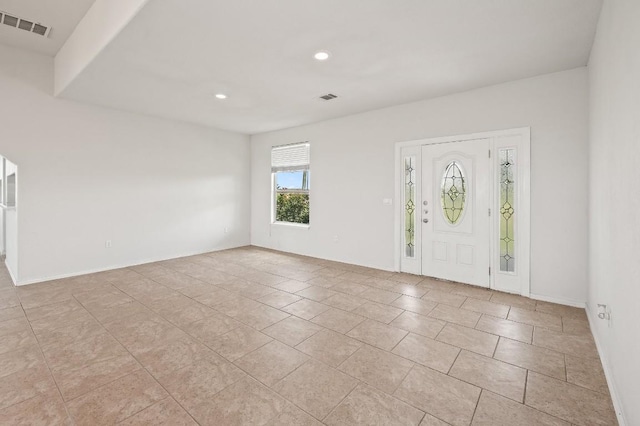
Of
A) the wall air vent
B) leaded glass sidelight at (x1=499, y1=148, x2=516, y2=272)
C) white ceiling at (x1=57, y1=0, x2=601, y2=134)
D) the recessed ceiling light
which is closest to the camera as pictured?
white ceiling at (x1=57, y1=0, x2=601, y2=134)

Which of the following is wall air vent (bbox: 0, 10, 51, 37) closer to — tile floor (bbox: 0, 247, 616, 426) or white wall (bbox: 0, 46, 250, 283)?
white wall (bbox: 0, 46, 250, 283)

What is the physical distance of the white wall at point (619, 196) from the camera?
4.97ft

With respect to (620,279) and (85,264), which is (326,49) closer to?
(620,279)

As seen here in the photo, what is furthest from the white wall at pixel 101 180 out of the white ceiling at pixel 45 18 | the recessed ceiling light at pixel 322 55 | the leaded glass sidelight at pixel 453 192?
the leaded glass sidelight at pixel 453 192

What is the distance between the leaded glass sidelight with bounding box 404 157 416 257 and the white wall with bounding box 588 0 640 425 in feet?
7.34

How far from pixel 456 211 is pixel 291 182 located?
3.56 metres

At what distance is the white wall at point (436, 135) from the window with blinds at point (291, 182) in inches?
7.5

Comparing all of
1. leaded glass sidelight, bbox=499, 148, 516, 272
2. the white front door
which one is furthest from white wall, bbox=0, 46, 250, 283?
leaded glass sidelight, bbox=499, 148, 516, 272

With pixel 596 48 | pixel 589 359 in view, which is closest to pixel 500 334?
pixel 589 359

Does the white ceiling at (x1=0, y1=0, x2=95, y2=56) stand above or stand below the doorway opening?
above

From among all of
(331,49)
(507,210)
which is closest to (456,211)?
(507,210)

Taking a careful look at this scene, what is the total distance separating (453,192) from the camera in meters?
4.34

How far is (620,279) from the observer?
181 cm

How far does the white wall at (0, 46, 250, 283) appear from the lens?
424 cm
